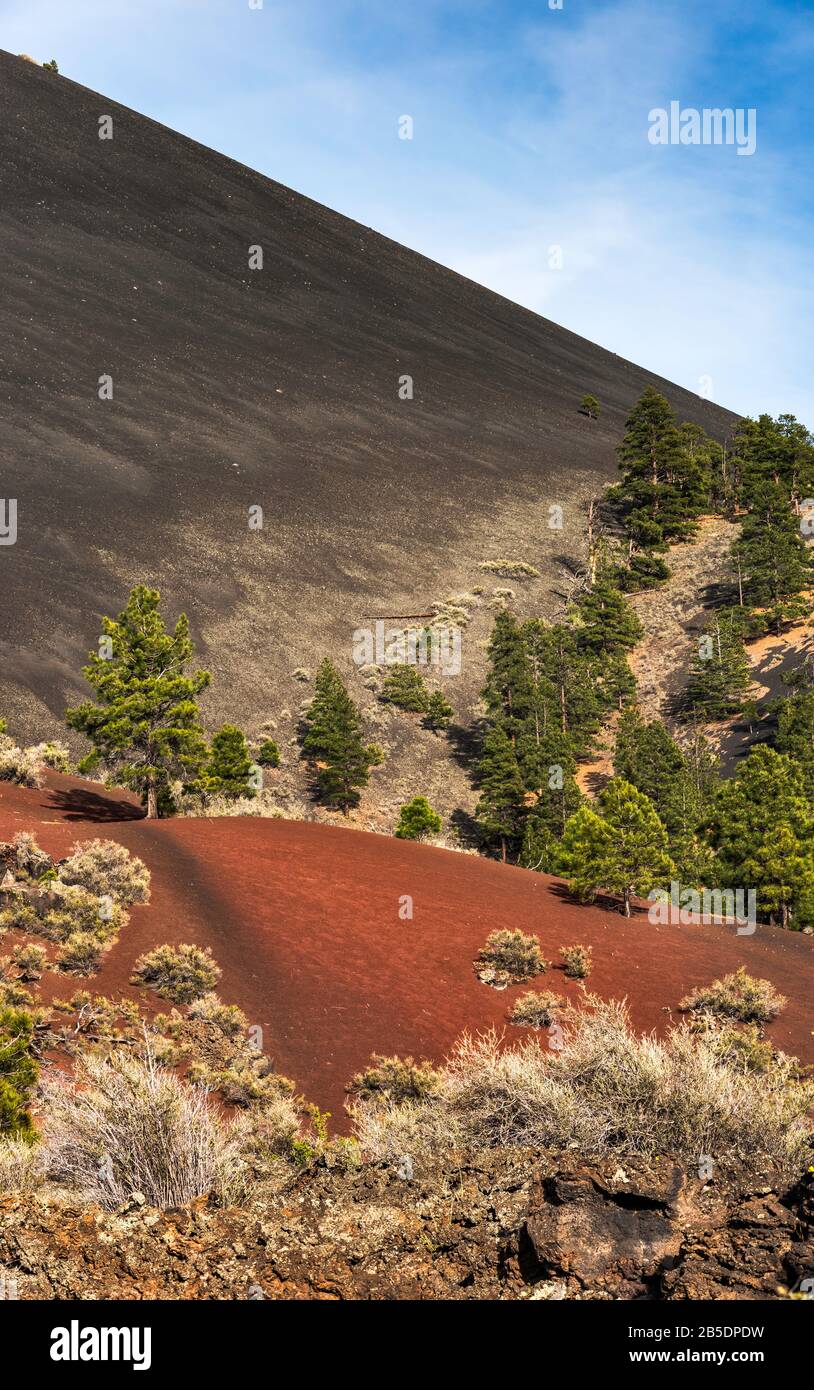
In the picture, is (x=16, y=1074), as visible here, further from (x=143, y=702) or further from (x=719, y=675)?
(x=719, y=675)

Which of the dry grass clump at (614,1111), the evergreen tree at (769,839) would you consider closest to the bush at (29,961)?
the dry grass clump at (614,1111)

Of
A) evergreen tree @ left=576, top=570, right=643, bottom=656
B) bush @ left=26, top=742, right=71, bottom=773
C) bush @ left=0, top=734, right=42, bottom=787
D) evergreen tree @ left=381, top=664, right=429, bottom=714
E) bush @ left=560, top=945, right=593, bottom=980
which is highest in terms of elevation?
evergreen tree @ left=576, top=570, right=643, bottom=656

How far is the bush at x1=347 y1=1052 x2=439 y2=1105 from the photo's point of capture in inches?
493

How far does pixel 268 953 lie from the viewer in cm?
1636

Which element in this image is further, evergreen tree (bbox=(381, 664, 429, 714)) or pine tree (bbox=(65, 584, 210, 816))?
evergreen tree (bbox=(381, 664, 429, 714))

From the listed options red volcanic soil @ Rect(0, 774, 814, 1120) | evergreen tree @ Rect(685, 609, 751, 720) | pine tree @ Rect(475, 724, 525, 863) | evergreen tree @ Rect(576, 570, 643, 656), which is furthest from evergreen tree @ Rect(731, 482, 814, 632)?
red volcanic soil @ Rect(0, 774, 814, 1120)

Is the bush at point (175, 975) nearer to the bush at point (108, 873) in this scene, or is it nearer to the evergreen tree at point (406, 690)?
the bush at point (108, 873)

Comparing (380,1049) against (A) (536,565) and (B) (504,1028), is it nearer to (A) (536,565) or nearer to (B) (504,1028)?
(B) (504,1028)

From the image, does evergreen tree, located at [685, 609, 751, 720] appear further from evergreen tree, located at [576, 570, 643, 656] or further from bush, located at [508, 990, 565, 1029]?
bush, located at [508, 990, 565, 1029]

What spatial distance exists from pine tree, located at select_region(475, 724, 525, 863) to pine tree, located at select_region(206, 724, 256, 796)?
11959mm

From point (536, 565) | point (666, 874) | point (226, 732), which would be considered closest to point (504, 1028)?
point (666, 874)

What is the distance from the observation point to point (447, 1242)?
245 inches

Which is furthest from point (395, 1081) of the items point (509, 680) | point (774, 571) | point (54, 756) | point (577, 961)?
point (774, 571)

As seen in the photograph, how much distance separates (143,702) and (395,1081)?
13.9m
